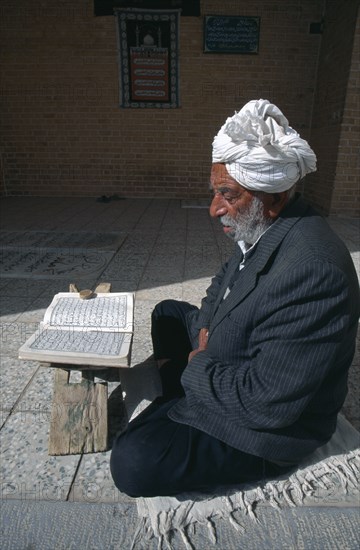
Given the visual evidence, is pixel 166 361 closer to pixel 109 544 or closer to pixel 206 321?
pixel 206 321

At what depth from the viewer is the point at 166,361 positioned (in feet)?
7.01

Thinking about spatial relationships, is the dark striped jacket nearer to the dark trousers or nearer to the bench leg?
the dark trousers

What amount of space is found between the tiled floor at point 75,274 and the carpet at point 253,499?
0.73ft

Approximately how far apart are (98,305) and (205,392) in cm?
90

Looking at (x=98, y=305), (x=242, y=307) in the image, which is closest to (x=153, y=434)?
(x=242, y=307)

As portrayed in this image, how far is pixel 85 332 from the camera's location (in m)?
1.84

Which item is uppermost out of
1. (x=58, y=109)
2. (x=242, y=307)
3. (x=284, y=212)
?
(x=58, y=109)

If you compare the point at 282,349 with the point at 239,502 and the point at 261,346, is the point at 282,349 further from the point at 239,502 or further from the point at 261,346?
the point at 239,502

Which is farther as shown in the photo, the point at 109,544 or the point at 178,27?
the point at 178,27

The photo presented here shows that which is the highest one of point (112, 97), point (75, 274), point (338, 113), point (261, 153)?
point (112, 97)

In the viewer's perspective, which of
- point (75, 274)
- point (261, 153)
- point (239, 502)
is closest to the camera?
point (261, 153)

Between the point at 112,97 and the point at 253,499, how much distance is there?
8429 millimetres

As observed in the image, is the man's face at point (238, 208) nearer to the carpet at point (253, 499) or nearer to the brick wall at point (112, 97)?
the carpet at point (253, 499)

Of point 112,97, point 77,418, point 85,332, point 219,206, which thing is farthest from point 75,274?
point 112,97
